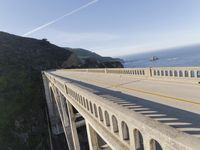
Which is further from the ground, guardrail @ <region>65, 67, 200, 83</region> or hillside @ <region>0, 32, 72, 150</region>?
guardrail @ <region>65, 67, 200, 83</region>

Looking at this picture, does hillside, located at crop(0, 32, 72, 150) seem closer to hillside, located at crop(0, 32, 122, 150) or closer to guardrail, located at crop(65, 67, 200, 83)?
hillside, located at crop(0, 32, 122, 150)

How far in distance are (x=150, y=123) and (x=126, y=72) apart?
18.8m

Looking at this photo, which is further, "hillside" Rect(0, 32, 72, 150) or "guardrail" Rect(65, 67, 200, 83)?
"hillside" Rect(0, 32, 72, 150)

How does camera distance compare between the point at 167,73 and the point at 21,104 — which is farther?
the point at 21,104

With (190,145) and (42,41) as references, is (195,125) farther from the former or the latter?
(42,41)

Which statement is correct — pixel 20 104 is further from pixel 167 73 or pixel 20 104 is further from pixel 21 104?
pixel 167 73

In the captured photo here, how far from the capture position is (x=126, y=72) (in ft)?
72.1

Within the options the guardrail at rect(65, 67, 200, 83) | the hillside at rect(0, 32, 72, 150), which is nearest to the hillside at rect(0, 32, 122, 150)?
the hillside at rect(0, 32, 72, 150)

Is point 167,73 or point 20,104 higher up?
point 167,73

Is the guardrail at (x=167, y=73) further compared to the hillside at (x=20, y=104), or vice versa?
the hillside at (x=20, y=104)

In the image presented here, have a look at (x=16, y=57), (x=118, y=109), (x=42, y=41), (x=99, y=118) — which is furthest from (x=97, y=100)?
(x=42, y=41)

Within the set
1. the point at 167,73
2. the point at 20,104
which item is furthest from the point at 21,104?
the point at 167,73

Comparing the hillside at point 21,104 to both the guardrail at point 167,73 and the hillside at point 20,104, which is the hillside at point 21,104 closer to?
the hillside at point 20,104

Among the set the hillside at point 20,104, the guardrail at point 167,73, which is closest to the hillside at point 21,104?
the hillside at point 20,104
